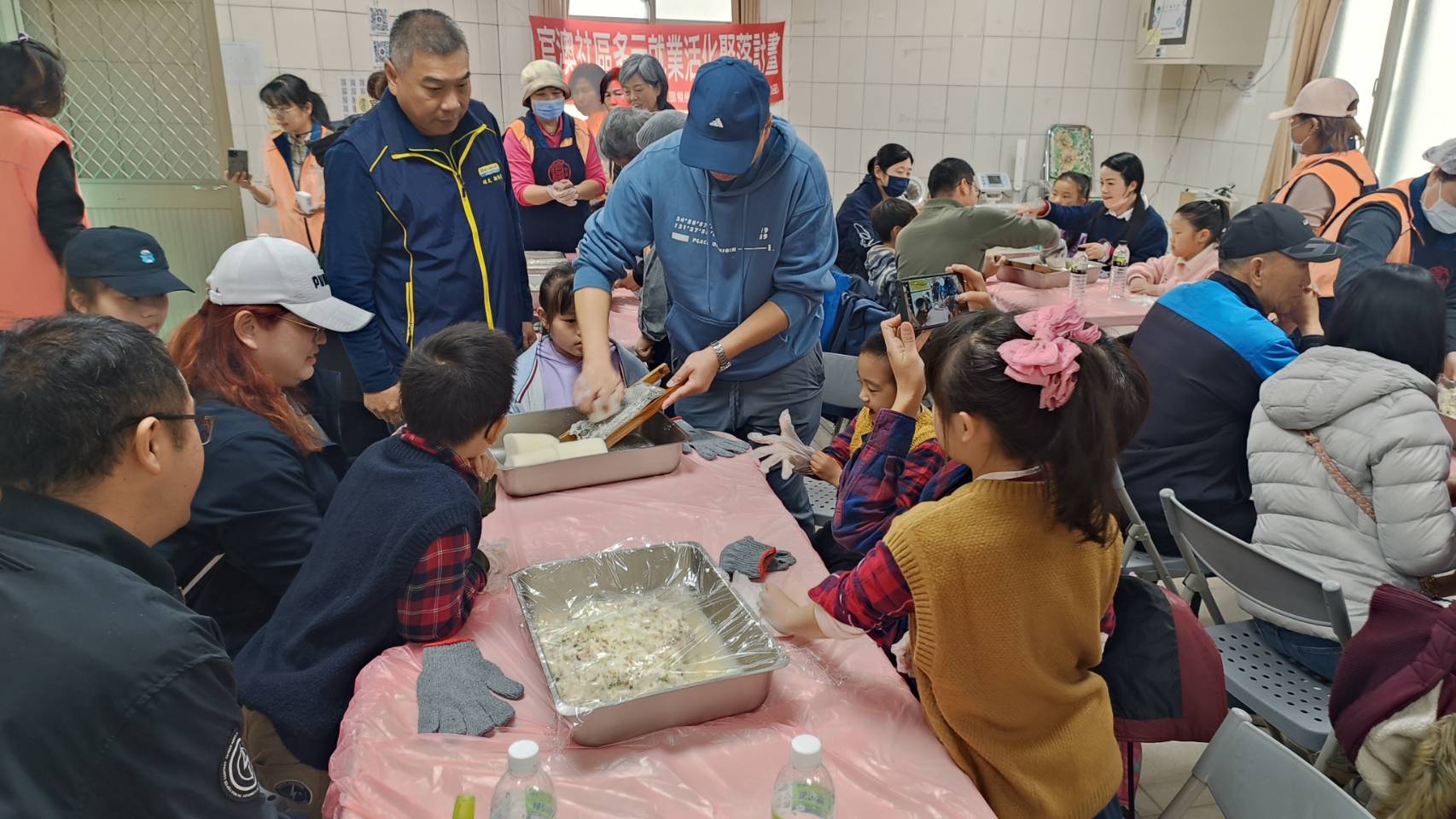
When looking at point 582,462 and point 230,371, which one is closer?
point 230,371

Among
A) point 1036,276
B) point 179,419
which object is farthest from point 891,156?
point 179,419

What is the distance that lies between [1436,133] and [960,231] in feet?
10.6

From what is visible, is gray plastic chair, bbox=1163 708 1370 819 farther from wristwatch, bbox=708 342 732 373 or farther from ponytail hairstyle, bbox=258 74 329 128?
ponytail hairstyle, bbox=258 74 329 128

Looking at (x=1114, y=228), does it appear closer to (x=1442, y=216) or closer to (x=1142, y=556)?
(x=1442, y=216)

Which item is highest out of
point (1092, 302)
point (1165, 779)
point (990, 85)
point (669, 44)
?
point (669, 44)

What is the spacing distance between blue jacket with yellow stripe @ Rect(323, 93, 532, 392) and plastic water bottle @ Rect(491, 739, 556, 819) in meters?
1.66

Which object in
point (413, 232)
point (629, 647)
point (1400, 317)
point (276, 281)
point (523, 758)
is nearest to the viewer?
point (523, 758)

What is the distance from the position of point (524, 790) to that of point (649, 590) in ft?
2.03

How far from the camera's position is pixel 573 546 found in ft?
5.87

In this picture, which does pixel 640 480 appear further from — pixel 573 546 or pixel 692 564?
pixel 692 564

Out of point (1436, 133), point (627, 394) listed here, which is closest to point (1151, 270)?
point (1436, 133)

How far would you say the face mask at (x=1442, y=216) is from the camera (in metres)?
3.33

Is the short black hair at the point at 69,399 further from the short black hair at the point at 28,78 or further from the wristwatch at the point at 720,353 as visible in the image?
the short black hair at the point at 28,78

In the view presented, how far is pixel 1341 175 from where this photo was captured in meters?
3.76
